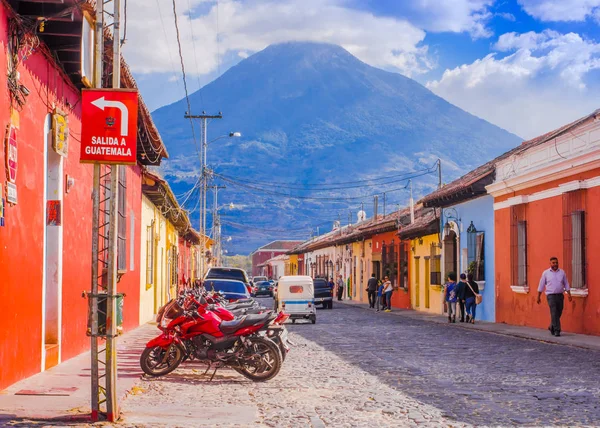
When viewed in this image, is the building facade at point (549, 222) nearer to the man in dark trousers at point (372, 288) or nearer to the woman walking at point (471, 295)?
the woman walking at point (471, 295)

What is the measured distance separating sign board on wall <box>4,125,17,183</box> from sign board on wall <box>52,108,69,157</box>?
2261mm

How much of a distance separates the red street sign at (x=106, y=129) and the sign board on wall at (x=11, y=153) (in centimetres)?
155

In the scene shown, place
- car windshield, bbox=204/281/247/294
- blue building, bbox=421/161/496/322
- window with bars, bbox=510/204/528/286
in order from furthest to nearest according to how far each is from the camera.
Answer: blue building, bbox=421/161/496/322
car windshield, bbox=204/281/247/294
window with bars, bbox=510/204/528/286

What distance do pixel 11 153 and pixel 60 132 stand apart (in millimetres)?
2877

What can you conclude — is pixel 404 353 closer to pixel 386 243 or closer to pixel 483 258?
pixel 483 258

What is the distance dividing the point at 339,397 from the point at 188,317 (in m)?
2.82

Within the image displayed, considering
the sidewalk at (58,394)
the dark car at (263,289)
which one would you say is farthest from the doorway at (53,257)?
the dark car at (263,289)

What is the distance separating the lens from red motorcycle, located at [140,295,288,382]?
471 inches

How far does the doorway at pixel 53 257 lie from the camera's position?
12.7 meters

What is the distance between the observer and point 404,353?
16.3m

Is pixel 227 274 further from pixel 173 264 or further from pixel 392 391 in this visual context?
pixel 392 391

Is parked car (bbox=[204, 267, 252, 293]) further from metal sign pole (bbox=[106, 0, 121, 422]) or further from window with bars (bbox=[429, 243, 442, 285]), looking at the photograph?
metal sign pole (bbox=[106, 0, 121, 422])

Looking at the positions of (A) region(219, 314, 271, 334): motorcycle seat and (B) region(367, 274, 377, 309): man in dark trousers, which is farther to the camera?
(B) region(367, 274, 377, 309): man in dark trousers

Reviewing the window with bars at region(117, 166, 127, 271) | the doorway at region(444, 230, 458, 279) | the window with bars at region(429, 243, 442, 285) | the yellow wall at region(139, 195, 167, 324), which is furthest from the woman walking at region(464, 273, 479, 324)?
the window with bars at region(117, 166, 127, 271)
